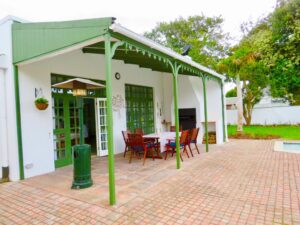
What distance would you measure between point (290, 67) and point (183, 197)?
1526cm

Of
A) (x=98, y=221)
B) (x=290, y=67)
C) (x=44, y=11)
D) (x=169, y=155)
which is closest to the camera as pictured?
(x=98, y=221)

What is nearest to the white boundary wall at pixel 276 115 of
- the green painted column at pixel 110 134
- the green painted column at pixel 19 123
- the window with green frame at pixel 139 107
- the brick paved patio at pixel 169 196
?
the window with green frame at pixel 139 107

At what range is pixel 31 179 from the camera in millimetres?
4824

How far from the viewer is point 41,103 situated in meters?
5.07

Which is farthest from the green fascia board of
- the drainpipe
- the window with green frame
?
the window with green frame

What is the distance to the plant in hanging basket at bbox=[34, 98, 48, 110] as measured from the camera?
199 inches

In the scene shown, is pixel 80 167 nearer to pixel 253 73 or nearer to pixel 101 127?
pixel 101 127

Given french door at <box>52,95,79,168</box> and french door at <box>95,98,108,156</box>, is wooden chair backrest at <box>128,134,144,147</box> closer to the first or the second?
french door at <box>95,98,108,156</box>

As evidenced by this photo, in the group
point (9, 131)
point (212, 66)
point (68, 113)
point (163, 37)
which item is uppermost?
point (163, 37)

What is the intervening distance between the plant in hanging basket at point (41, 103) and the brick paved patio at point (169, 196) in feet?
5.31

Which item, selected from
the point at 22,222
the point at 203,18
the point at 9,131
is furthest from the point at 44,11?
the point at 203,18

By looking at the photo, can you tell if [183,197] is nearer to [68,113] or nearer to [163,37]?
[68,113]

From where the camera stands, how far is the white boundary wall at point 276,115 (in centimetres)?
1593

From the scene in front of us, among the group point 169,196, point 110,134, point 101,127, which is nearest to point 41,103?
point 101,127
